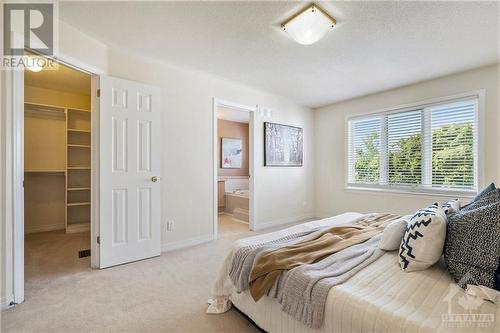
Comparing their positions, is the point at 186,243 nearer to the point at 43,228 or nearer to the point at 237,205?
the point at 237,205

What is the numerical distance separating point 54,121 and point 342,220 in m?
4.94

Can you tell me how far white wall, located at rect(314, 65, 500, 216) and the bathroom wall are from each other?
95.9 inches

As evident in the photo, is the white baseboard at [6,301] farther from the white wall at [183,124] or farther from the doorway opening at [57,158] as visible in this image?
the doorway opening at [57,158]

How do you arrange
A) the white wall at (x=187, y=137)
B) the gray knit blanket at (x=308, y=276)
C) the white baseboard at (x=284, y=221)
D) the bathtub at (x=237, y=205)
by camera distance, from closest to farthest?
the gray knit blanket at (x=308, y=276) → the white wall at (x=187, y=137) → the white baseboard at (x=284, y=221) → the bathtub at (x=237, y=205)

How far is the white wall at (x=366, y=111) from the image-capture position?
122 inches

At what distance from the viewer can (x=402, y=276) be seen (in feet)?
4.22

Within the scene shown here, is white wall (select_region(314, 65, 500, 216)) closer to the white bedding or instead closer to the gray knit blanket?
the gray knit blanket

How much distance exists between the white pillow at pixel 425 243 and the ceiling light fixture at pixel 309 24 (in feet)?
5.91

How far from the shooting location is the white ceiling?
2018 millimetres

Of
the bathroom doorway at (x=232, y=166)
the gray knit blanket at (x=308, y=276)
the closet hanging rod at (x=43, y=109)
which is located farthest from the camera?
the bathroom doorway at (x=232, y=166)

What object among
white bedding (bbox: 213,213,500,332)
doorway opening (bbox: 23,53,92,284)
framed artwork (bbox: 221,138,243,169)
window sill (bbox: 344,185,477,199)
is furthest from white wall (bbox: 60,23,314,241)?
framed artwork (bbox: 221,138,243,169)

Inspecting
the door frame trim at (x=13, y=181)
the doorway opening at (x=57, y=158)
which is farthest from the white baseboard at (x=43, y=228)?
the door frame trim at (x=13, y=181)

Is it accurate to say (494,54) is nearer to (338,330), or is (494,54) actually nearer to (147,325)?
(338,330)

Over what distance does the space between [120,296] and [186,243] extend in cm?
131
